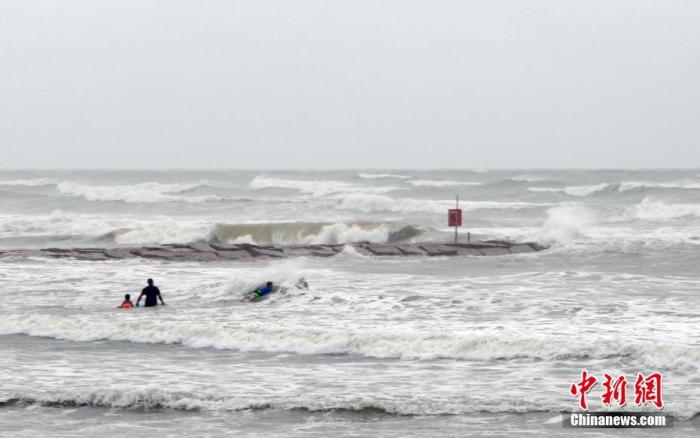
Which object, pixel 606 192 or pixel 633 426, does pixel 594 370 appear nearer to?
pixel 633 426

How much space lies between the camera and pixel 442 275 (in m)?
23.4

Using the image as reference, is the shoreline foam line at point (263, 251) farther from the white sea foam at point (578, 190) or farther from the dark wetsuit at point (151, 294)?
the white sea foam at point (578, 190)

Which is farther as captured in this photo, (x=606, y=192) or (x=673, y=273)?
(x=606, y=192)

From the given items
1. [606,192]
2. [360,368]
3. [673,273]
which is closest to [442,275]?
[673,273]

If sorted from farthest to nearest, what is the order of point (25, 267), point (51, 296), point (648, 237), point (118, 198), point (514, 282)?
point (118, 198) < point (648, 237) < point (25, 267) < point (514, 282) < point (51, 296)

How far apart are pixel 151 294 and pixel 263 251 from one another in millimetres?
10319

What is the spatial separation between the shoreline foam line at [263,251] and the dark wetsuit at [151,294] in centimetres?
825

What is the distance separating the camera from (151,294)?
18.8m

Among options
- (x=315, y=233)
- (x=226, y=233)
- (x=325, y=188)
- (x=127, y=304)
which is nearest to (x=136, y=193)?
(x=325, y=188)

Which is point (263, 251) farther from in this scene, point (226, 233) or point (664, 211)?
point (664, 211)

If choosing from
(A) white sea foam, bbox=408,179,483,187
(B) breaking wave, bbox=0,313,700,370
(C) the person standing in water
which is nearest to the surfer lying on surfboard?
(C) the person standing in water

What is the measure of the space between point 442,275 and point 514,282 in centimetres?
225

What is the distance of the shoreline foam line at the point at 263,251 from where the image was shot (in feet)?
90.6

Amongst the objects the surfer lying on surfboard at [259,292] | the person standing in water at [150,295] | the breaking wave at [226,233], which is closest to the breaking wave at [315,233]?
the breaking wave at [226,233]
